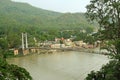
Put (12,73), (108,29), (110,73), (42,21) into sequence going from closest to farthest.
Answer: (12,73)
(110,73)
(108,29)
(42,21)

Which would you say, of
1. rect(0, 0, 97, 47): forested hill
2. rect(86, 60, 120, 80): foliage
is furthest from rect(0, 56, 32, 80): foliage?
rect(0, 0, 97, 47): forested hill

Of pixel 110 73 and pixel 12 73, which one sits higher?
pixel 12 73

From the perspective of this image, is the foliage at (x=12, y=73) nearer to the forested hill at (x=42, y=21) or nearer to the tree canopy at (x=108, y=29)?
the tree canopy at (x=108, y=29)

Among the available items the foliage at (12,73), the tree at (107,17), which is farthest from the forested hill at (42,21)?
the foliage at (12,73)

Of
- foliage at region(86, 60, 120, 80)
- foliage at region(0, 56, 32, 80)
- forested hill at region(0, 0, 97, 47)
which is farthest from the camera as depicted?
forested hill at region(0, 0, 97, 47)

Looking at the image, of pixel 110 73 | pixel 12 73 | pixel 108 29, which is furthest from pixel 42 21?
pixel 12 73

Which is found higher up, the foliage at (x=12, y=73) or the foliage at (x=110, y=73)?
the foliage at (x=12, y=73)

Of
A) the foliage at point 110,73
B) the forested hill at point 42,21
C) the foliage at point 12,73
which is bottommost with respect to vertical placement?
the foliage at point 110,73

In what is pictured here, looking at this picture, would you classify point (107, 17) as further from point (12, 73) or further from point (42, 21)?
point (42, 21)

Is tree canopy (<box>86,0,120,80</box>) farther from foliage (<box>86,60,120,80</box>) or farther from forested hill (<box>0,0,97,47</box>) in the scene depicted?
forested hill (<box>0,0,97,47</box>)

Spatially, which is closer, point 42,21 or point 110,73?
point 110,73
